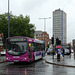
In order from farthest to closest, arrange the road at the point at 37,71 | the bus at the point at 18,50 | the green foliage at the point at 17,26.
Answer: the green foliage at the point at 17,26 < the bus at the point at 18,50 < the road at the point at 37,71

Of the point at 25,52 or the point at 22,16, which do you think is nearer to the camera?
the point at 25,52

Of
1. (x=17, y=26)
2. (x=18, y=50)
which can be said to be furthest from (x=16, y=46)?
(x=17, y=26)

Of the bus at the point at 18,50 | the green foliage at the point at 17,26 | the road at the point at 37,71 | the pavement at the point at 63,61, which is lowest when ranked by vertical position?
the pavement at the point at 63,61

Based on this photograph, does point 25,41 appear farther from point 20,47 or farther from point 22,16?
point 22,16

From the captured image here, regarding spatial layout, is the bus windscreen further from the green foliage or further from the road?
the green foliage

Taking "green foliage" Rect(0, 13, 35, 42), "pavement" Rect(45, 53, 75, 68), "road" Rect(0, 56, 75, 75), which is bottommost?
"pavement" Rect(45, 53, 75, 68)

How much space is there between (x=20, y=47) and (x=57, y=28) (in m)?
182

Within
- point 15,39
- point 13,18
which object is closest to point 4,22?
point 13,18

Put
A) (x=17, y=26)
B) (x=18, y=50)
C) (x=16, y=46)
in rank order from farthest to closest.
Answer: (x=17, y=26), (x=16, y=46), (x=18, y=50)

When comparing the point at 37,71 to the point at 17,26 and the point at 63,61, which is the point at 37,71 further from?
the point at 17,26

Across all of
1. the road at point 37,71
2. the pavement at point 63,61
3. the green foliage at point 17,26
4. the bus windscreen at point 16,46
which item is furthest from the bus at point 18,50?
the green foliage at point 17,26

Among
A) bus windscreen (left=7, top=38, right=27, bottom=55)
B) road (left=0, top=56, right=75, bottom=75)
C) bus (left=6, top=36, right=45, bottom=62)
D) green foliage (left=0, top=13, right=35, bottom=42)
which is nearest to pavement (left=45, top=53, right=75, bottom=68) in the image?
road (left=0, top=56, right=75, bottom=75)

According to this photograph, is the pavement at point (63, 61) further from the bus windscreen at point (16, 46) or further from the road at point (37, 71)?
the bus windscreen at point (16, 46)

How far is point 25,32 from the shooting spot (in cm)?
6438
